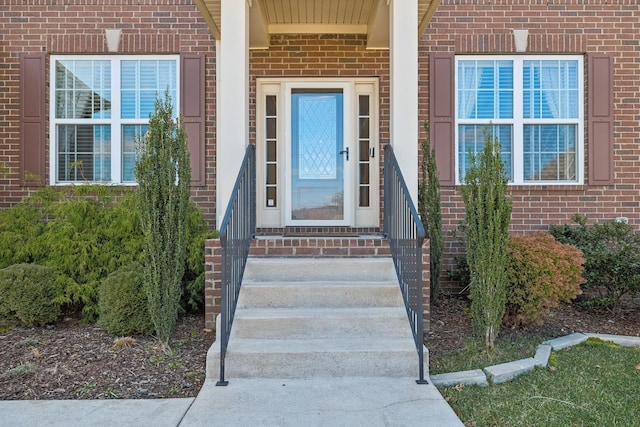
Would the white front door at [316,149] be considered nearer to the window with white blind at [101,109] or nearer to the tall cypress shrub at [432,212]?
the tall cypress shrub at [432,212]

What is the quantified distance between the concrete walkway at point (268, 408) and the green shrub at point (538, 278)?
147 cm

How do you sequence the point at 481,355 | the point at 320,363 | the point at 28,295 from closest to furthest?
the point at 320,363 → the point at 481,355 → the point at 28,295

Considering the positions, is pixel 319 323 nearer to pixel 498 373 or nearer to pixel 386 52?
pixel 498 373

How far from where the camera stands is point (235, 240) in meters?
3.63

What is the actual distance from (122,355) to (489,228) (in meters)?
2.91

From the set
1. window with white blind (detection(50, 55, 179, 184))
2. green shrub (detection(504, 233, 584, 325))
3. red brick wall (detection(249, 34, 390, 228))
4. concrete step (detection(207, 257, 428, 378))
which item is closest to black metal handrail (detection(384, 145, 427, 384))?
concrete step (detection(207, 257, 428, 378))

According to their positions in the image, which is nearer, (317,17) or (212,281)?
(212,281)

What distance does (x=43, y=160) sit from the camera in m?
5.85

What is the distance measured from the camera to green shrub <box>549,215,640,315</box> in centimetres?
460

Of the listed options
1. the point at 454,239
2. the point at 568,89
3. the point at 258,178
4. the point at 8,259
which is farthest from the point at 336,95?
the point at 8,259

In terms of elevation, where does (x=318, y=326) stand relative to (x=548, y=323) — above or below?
above

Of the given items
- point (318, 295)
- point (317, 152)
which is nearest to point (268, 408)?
point (318, 295)

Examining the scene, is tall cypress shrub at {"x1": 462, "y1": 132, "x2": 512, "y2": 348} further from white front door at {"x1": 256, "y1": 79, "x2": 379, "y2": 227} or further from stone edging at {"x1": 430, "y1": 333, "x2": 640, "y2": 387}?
white front door at {"x1": 256, "y1": 79, "x2": 379, "y2": 227}

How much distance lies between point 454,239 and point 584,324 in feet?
5.56
